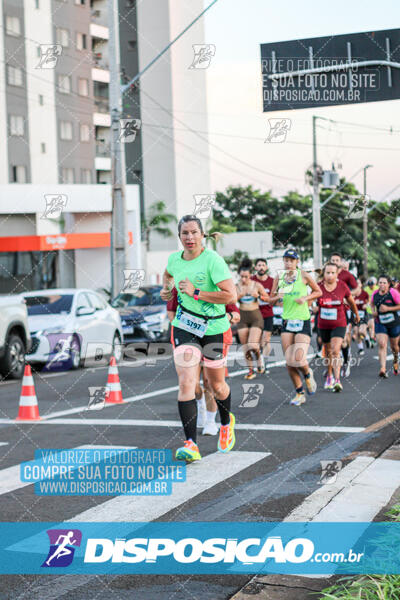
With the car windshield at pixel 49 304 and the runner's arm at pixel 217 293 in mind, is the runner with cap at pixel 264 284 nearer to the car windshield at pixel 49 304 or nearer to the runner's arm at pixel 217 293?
the car windshield at pixel 49 304

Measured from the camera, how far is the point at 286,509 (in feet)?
18.6

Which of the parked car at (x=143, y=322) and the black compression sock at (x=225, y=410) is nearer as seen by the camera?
the black compression sock at (x=225, y=410)

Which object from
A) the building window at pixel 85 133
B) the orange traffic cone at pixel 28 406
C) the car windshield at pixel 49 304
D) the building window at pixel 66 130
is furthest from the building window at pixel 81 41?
the orange traffic cone at pixel 28 406

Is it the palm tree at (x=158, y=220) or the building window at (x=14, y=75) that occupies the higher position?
the building window at (x=14, y=75)

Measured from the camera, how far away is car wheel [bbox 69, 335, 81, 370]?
1661 cm

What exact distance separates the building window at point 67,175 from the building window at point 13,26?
8.23m

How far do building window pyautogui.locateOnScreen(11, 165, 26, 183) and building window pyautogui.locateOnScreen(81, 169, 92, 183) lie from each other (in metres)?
6.88

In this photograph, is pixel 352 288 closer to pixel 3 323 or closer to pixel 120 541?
pixel 3 323

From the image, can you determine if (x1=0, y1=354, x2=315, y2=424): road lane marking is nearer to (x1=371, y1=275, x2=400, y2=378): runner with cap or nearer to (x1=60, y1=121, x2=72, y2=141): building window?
(x1=371, y1=275, x2=400, y2=378): runner with cap

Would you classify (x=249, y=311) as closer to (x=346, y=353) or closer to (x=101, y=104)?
(x=346, y=353)

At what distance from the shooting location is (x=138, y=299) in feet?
75.6

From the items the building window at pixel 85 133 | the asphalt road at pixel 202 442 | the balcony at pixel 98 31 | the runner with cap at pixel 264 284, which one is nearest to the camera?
the asphalt road at pixel 202 442

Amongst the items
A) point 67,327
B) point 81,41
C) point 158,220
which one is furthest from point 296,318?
point 81,41

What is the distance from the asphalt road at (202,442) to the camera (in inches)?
172
